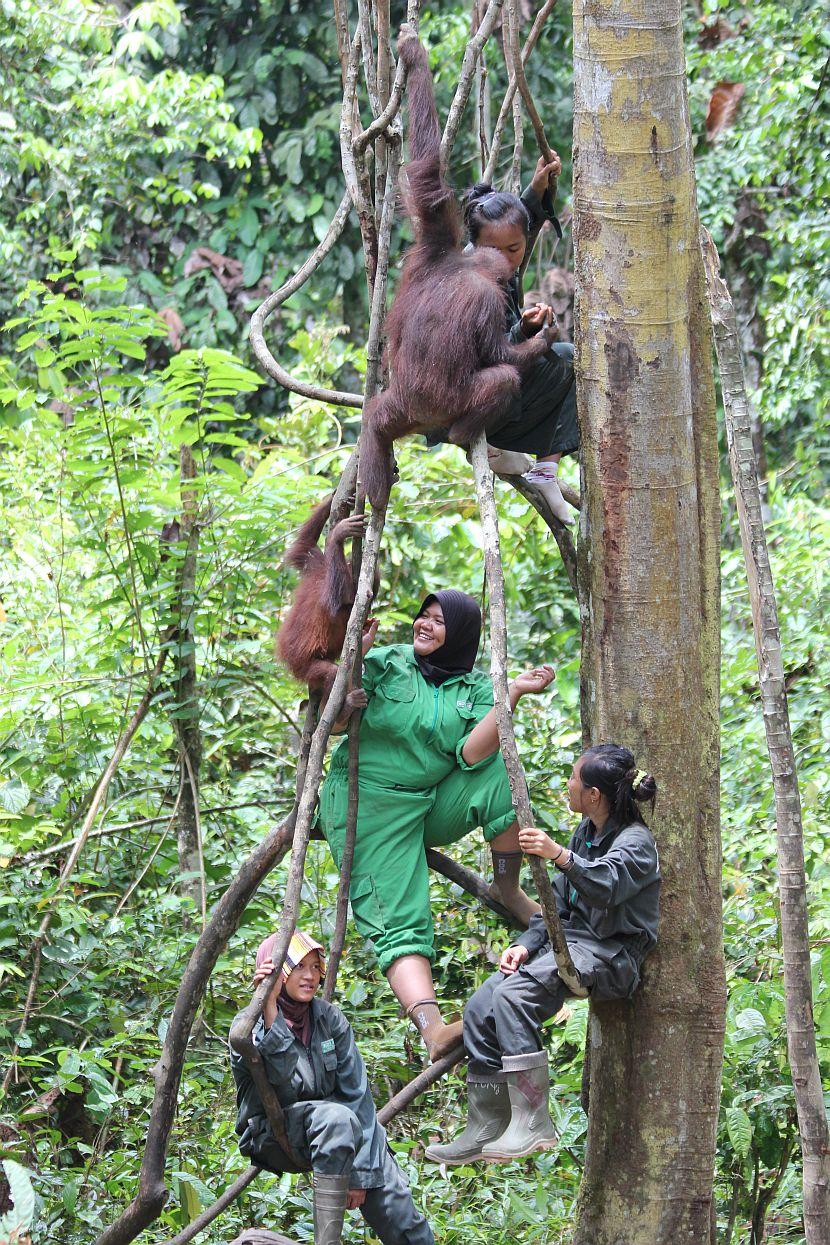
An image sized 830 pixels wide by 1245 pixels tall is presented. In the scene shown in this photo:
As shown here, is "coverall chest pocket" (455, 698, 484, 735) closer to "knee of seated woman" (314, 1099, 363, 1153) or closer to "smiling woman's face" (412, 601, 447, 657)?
"smiling woman's face" (412, 601, 447, 657)

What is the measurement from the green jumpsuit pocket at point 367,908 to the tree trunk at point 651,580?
0.66m

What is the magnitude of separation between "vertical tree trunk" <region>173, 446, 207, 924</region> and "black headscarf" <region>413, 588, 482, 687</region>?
5.53 ft

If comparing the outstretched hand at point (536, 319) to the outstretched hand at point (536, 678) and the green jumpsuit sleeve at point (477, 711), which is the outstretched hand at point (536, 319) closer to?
the outstretched hand at point (536, 678)

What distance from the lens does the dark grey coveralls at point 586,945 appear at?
8.35ft

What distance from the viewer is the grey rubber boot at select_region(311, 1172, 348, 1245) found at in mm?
2775

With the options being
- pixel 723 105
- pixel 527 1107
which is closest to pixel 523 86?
pixel 527 1107

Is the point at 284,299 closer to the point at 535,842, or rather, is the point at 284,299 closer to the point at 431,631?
the point at 431,631

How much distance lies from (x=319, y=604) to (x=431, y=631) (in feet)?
0.98

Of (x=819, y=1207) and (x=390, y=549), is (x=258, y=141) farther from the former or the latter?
(x=819, y=1207)

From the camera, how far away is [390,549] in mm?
6160

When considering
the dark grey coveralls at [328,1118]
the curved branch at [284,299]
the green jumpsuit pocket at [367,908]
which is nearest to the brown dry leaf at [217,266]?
the curved branch at [284,299]

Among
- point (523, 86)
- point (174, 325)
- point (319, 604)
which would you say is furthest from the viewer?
point (174, 325)

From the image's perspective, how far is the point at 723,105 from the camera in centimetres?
856

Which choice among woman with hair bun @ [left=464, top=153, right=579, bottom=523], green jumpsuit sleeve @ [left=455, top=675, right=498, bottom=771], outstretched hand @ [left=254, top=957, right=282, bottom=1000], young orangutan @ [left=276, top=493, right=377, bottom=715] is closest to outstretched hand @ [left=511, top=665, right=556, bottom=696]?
green jumpsuit sleeve @ [left=455, top=675, right=498, bottom=771]
